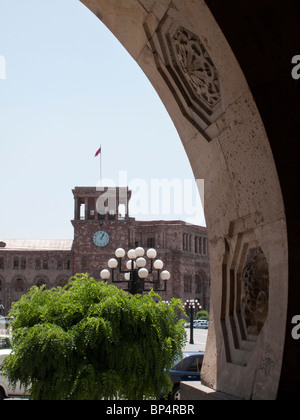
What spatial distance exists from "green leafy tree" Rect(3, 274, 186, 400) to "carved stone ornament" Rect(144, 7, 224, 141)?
3672 mm

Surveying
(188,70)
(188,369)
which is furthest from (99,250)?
(188,70)

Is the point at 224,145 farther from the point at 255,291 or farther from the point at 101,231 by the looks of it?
the point at 101,231

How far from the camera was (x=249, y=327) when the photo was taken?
2.99 m

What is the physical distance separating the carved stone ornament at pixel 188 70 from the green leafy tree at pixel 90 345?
12.0ft

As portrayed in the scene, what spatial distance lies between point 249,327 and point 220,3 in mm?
1591

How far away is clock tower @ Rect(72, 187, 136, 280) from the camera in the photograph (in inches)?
2416

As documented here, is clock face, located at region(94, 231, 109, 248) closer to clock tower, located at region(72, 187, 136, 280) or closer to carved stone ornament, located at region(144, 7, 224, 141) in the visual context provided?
clock tower, located at region(72, 187, 136, 280)

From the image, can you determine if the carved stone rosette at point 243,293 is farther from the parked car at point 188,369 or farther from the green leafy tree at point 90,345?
the parked car at point 188,369

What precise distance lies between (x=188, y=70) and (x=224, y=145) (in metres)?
0.48

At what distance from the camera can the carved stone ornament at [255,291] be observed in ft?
9.46

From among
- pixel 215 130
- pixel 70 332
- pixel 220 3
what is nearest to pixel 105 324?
pixel 70 332

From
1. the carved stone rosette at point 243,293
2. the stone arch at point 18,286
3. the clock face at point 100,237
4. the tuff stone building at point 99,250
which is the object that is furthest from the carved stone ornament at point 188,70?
the stone arch at point 18,286

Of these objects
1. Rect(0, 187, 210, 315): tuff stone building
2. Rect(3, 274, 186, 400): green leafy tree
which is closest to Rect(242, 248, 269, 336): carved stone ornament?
Rect(3, 274, 186, 400): green leafy tree
